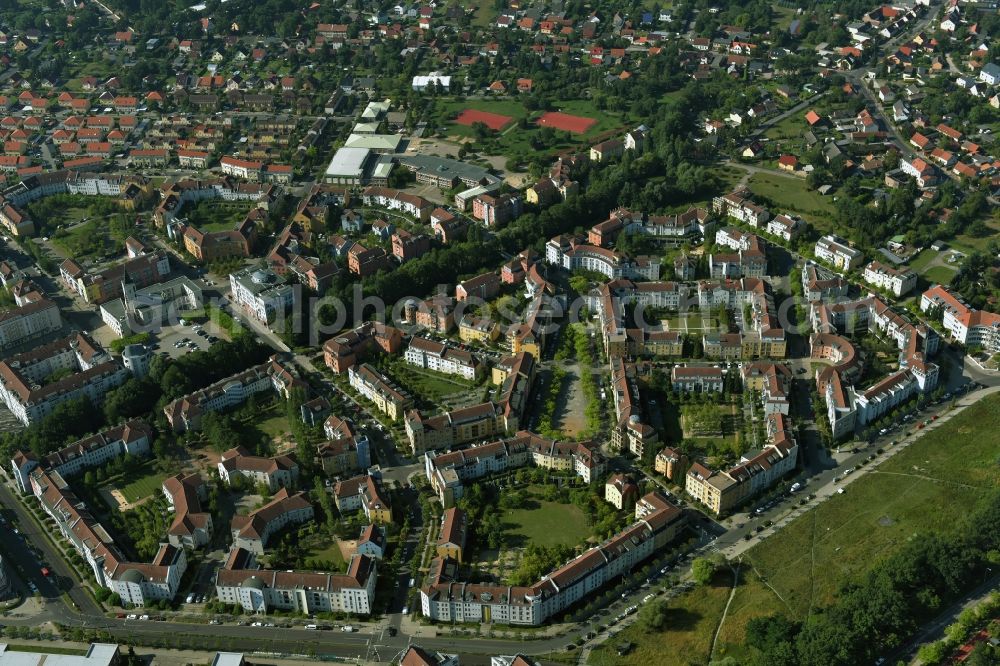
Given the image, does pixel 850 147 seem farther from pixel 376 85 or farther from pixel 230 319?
A: pixel 230 319

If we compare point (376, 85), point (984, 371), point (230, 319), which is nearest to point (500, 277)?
point (230, 319)

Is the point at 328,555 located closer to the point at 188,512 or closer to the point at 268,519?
the point at 268,519

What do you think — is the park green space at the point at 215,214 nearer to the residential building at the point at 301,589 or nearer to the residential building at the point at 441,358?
the residential building at the point at 441,358

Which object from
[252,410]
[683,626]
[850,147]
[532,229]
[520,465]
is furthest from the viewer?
[850,147]

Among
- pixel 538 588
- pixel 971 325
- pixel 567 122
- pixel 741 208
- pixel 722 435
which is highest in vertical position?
pixel 971 325

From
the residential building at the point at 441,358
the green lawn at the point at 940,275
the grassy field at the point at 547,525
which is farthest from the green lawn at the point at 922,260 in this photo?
the grassy field at the point at 547,525

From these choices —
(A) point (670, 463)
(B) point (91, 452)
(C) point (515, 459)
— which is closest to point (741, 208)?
(A) point (670, 463)

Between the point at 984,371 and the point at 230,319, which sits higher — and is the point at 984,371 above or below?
above
